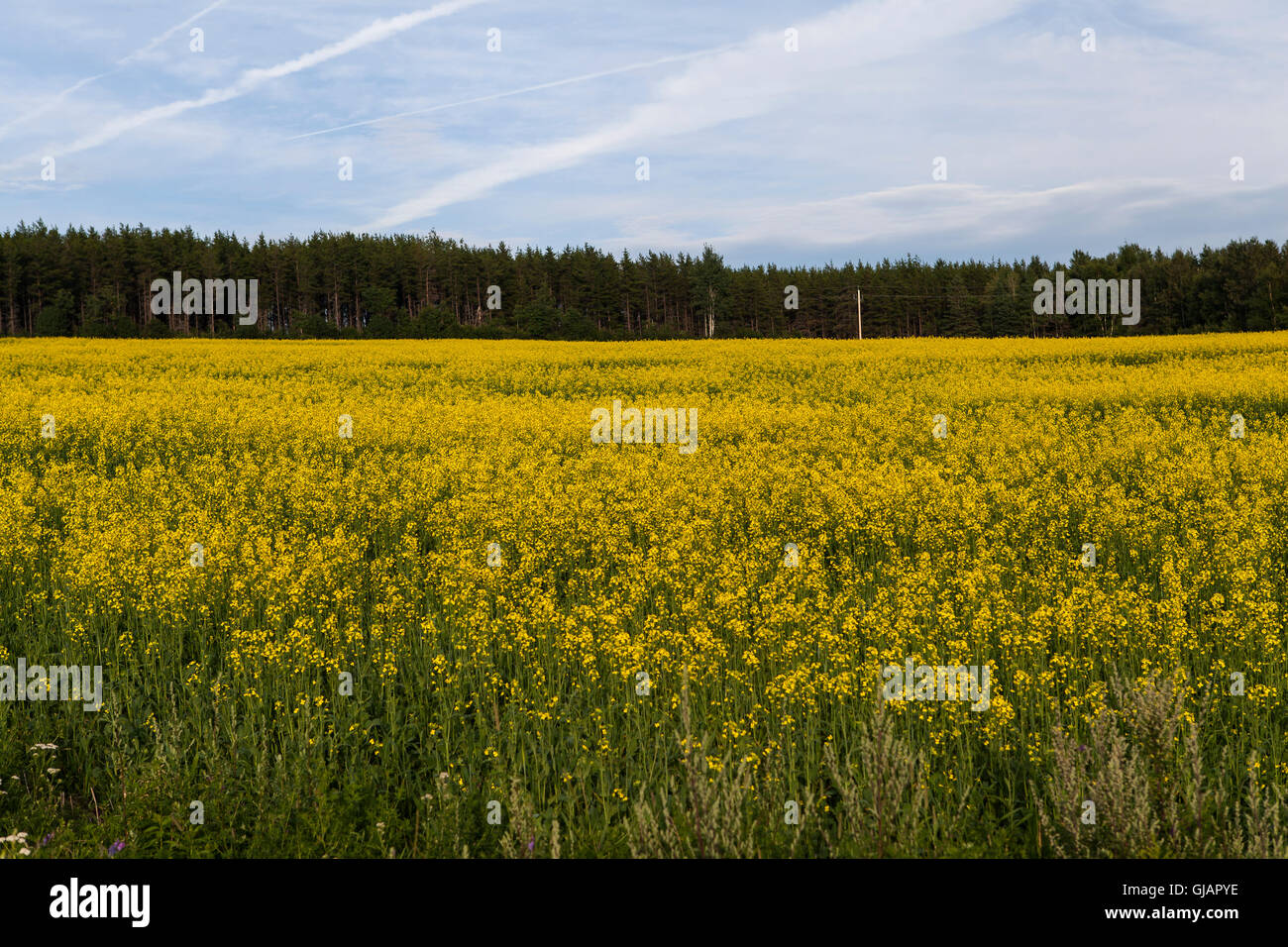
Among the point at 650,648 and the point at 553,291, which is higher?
the point at 553,291

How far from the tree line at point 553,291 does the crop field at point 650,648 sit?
65.9 meters

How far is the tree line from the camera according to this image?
91688mm

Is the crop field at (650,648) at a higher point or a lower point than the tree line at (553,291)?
lower

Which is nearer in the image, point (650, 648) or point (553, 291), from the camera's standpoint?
point (650, 648)

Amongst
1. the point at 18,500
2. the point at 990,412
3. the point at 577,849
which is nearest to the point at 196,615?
the point at 18,500

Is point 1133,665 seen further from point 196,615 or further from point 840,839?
point 196,615

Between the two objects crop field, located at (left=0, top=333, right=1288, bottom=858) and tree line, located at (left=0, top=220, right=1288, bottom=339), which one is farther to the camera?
tree line, located at (left=0, top=220, right=1288, bottom=339)

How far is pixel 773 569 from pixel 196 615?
17.7 ft

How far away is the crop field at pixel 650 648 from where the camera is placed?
4.62 metres

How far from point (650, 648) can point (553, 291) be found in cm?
10707

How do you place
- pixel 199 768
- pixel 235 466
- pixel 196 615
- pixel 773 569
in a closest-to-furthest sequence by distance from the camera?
pixel 199 768 → pixel 196 615 → pixel 773 569 → pixel 235 466

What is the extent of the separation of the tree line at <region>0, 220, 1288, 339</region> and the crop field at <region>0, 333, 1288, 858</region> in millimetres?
65933

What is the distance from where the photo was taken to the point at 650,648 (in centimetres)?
669
